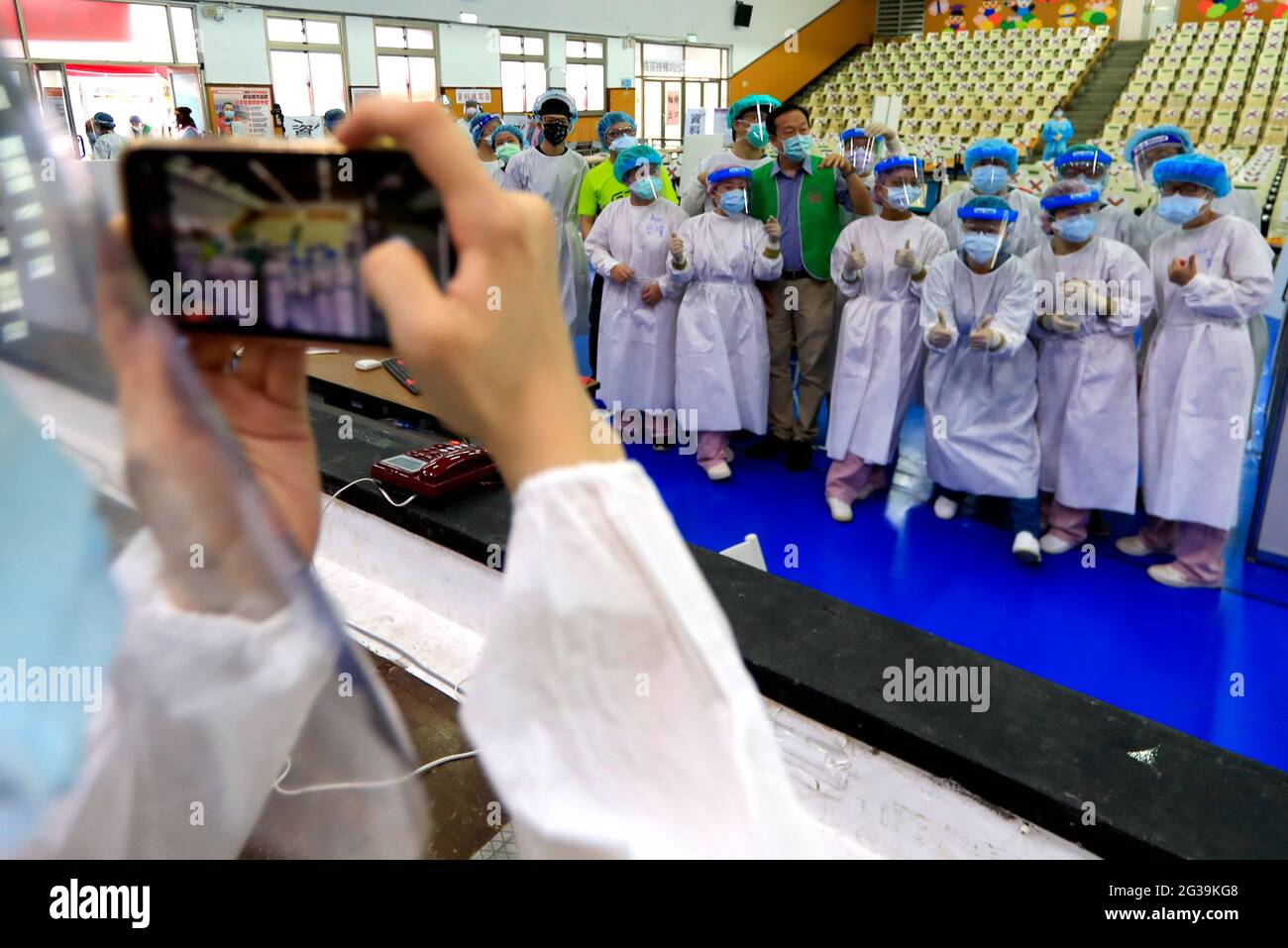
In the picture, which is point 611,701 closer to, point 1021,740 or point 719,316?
point 1021,740

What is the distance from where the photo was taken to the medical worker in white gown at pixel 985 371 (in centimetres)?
311

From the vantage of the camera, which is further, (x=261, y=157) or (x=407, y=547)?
(x=407, y=547)

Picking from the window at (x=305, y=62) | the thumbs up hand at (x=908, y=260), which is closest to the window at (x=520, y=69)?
the window at (x=305, y=62)

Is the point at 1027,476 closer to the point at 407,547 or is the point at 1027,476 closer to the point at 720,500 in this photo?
the point at 720,500

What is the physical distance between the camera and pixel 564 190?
545 cm

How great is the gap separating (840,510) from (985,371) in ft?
2.54

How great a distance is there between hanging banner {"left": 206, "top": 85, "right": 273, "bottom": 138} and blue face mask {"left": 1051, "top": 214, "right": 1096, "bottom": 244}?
9.61m

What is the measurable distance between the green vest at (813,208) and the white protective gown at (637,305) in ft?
1.35

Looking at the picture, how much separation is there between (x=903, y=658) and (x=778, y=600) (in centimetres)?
22

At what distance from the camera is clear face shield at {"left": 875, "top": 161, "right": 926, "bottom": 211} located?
11.3 feet

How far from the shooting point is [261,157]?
1.40 feet

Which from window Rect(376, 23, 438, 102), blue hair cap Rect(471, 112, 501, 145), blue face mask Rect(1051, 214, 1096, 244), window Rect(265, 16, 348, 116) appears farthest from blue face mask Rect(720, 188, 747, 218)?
window Rect(376, 23, 438, 102)

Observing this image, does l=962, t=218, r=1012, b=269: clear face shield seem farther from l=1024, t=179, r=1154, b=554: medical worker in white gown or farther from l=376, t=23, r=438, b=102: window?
l=376, t=23, r=438, b=102: window
